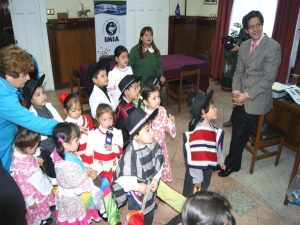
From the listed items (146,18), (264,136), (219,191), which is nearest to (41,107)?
(219,191)

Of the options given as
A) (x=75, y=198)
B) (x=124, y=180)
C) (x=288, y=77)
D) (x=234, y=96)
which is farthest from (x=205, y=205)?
(x=288, y=77)

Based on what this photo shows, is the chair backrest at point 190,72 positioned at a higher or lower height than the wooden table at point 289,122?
higher

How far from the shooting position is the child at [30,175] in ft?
6.36

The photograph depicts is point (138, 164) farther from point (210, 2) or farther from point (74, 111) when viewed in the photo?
point (210, 2)

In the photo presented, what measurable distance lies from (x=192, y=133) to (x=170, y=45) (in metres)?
5.32

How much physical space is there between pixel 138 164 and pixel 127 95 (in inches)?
41.2

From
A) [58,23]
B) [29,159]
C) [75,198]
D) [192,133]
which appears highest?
[58,23]

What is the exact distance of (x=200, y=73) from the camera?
4.79 m

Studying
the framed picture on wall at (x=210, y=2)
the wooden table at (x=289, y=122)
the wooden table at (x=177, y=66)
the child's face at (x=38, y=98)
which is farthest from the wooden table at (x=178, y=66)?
the child's face at (x=38, y=98)

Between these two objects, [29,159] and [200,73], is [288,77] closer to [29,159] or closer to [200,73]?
Result: [200,73]

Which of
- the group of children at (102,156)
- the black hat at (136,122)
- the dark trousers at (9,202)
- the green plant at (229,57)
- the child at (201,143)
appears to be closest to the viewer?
the dark trousers at (9,202)

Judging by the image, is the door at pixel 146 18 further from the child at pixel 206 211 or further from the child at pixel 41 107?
the child at pixel 206 211

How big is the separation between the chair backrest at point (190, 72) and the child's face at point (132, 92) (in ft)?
6.26

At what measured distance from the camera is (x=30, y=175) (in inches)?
78.8
